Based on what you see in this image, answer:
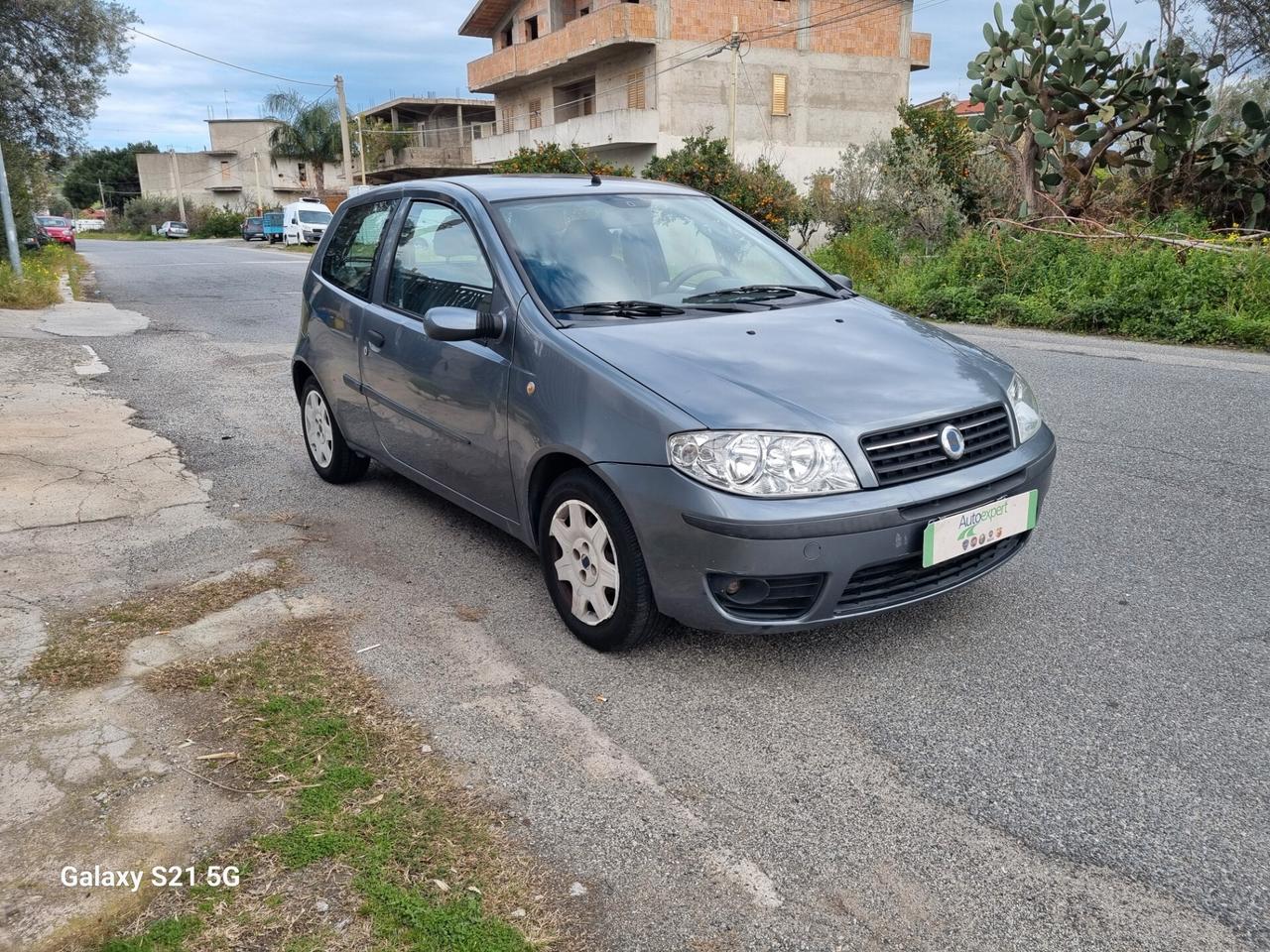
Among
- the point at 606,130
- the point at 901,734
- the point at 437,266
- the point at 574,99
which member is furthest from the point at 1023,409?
the point at 574,99

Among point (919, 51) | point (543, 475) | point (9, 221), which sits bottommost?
point (543, 475)

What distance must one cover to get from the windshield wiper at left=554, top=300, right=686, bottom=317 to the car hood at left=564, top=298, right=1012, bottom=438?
100 mm

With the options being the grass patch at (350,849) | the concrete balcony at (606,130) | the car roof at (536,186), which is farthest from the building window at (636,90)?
the grass patch at (350,849)

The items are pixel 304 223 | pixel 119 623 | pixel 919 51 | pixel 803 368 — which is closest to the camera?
pixel 803 368

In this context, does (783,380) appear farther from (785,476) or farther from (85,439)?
(85,439)

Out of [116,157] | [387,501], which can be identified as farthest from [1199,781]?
[116,157]

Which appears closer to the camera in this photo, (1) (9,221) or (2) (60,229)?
(1) (9,221)

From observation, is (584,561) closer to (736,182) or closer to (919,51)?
(736,182)

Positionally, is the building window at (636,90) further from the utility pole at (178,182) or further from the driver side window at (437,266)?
the utility pole at (178,182)

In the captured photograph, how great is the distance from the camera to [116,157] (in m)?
102

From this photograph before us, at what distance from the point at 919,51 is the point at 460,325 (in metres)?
39.5

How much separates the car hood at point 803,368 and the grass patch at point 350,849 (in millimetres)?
1357

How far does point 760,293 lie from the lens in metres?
4.30

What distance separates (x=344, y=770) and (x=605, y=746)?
2.43ft
